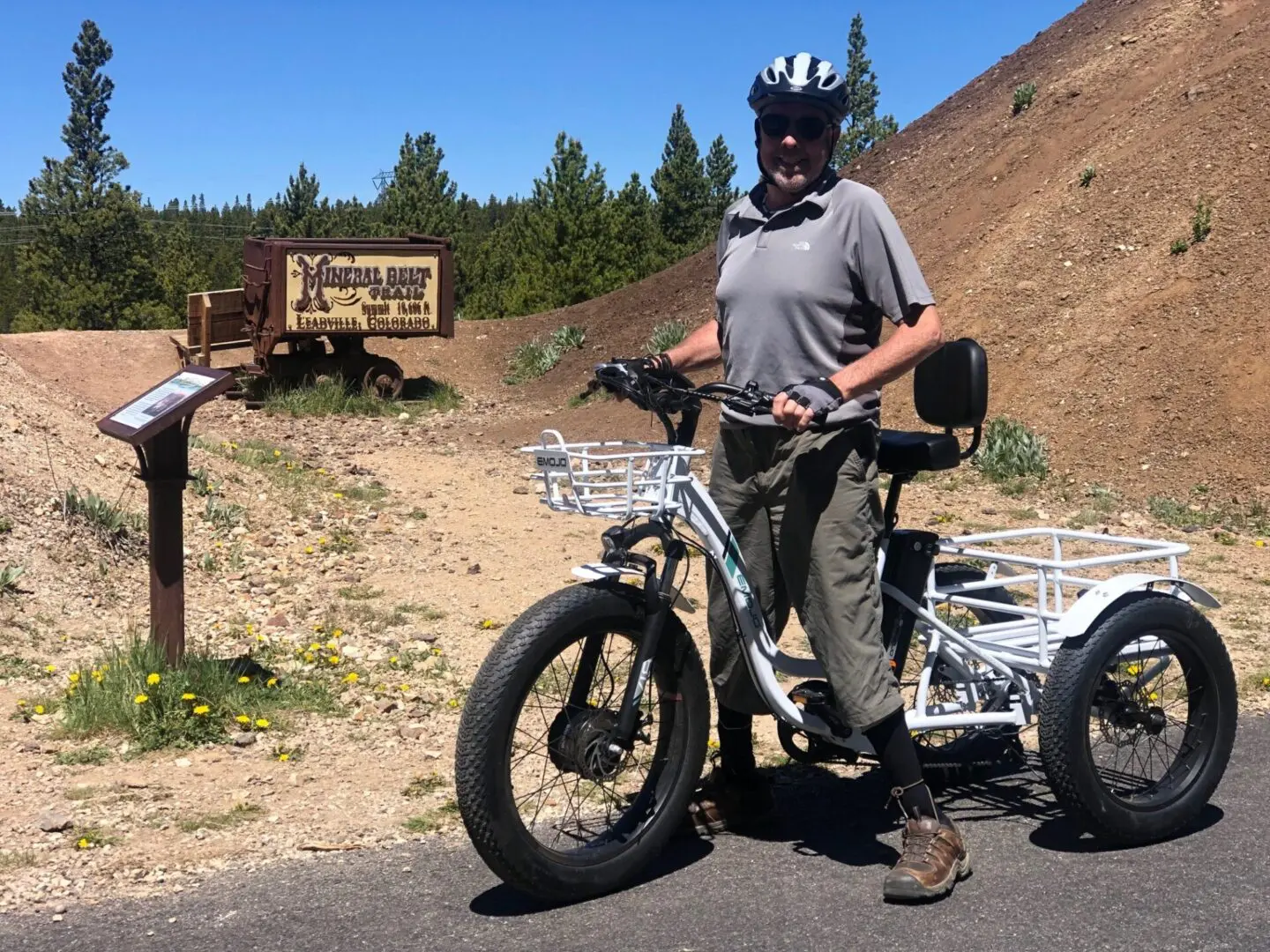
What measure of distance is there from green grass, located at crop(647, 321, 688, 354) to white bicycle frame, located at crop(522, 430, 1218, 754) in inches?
495

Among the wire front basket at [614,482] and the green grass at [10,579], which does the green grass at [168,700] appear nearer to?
the green grass at [10,579]

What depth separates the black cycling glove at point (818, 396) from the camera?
3.11 metres

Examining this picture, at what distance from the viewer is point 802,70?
11.0ft

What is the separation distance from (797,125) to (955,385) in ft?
2.63

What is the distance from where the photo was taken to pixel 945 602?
12.5 ft

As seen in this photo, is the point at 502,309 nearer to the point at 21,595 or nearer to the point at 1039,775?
the point at 21,595

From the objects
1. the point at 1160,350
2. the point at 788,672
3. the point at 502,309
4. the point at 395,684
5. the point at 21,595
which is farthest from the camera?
the point at 502,309

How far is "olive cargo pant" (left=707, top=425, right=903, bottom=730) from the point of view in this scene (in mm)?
A: 3365

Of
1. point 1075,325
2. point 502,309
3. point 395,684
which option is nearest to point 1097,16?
point 1075,325

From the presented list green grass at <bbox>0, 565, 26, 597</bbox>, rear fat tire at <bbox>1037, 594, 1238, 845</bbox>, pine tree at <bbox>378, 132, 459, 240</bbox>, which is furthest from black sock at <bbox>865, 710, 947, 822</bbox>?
pine tree at <bbox>378, 132, 459, 240</bbox>

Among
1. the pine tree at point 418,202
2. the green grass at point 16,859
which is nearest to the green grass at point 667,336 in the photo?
the green grass at point 16,859

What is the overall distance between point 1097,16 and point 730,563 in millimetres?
19660

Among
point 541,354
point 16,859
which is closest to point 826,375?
point 16,859

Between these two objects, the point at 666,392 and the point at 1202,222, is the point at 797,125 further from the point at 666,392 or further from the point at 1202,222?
the point at 1202,222
